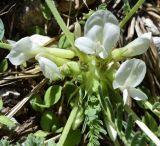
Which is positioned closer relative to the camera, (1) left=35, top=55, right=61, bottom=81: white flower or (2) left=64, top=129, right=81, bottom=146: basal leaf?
(1) left=35, top=55, right=61, bottom=81: white flower

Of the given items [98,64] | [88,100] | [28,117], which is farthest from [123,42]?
[28,117]

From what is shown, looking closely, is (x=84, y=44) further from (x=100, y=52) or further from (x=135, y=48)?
(x=135, y=48)

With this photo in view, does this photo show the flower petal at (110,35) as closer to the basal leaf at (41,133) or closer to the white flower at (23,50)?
the white flower at (23,50)

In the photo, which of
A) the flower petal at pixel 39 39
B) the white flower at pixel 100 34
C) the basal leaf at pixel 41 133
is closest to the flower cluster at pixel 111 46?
the white flower at pixel 100 34

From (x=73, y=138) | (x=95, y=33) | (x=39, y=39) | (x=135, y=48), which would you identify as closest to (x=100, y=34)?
(x=95, y=33)

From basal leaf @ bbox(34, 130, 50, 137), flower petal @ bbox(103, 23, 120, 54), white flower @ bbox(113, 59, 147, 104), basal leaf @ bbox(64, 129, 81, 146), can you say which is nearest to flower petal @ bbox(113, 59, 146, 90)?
white flower @ bbox(113, 59, 147, 104)

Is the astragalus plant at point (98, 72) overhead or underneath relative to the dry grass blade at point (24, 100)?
overhead

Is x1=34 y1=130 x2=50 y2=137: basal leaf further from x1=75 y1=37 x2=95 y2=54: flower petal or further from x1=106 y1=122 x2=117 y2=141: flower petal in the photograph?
x1=75 y1=37 x2=95 y2=54: flower petal
